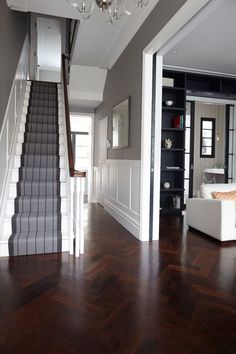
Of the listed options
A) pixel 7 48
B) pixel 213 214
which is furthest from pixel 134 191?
pixel 7 48

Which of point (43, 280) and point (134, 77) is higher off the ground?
point (134, 77)

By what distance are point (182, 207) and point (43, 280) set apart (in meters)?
3.80

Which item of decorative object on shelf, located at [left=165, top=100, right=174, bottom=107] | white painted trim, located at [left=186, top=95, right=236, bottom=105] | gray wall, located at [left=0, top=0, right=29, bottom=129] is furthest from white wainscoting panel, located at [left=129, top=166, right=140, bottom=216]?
white painted trim, located at [left=186, top=95, right=236, bottom=105]

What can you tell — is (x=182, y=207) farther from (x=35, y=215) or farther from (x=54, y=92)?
(x=54, y=92)

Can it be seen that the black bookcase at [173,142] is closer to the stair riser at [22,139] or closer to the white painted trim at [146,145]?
the white painted trim at [146,145]

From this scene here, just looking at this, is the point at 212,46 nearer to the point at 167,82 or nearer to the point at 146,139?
the point at 167,82

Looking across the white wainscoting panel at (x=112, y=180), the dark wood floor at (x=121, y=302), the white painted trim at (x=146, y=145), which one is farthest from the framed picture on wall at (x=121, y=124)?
the dark wood floor at (x=121, y=302)

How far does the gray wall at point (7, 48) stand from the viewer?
3316 mm

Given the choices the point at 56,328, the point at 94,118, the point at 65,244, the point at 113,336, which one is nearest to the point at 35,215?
the point at 65,244

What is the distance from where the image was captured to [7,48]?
11.9 feet

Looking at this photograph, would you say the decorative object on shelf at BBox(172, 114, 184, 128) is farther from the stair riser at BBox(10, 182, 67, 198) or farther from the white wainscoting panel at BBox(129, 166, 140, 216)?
the stair riser at BBox(10, 182, 67, 198)

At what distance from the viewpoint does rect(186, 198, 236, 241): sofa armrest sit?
3561mm

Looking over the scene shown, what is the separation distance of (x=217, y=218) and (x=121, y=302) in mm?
2161

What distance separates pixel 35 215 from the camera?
335 centimetres
